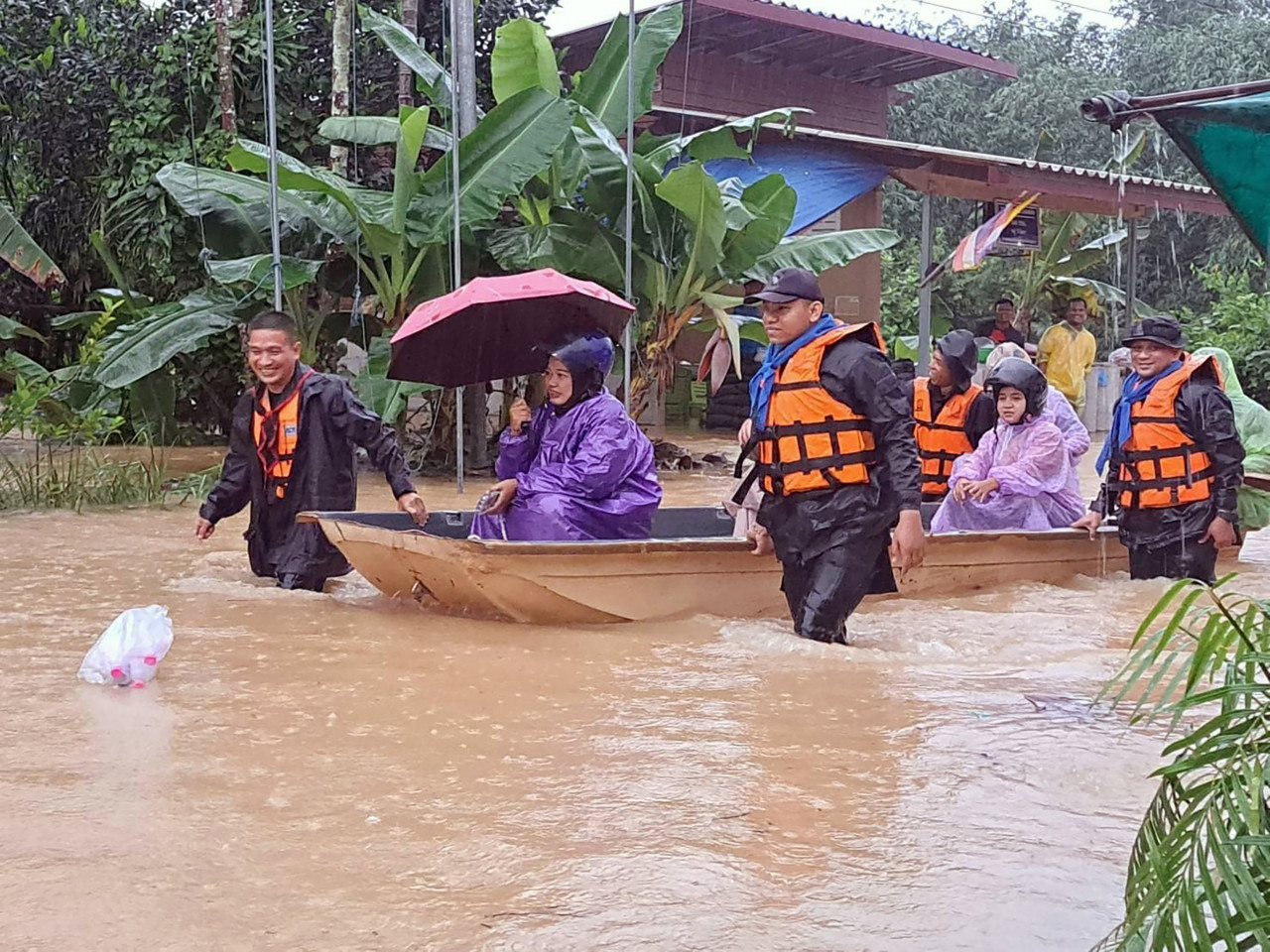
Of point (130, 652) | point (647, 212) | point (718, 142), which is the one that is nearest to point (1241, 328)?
point (718, 142)

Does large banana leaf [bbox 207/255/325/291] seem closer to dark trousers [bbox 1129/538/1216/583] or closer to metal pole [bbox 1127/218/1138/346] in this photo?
dark trousers [bbox 1129/538/1216/583]

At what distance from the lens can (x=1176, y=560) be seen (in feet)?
23.0

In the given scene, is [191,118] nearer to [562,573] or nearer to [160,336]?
[160,336]

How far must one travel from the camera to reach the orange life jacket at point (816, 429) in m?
5.43

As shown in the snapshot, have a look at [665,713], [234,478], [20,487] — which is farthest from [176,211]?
[665,713]

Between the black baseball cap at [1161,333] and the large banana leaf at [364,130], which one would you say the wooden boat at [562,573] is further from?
the large banana leaf at [364,130]

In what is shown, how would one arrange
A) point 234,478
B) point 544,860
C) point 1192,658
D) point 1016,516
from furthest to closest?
point 1016,516, point 234,478, point 544,860, point 1192,658

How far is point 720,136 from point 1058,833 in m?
8.12

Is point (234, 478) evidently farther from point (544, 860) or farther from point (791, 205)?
point (791, 205)

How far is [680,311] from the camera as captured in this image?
1173cm

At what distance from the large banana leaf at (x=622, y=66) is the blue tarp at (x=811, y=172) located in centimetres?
286

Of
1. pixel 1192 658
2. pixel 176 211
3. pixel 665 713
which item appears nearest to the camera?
pixel 1192 658

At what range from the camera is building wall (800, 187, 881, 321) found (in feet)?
53.8

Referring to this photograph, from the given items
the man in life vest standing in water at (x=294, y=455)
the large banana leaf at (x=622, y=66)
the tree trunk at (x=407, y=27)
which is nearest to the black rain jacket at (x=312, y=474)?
the man in life vest standing in water at (x=294, y=455)
